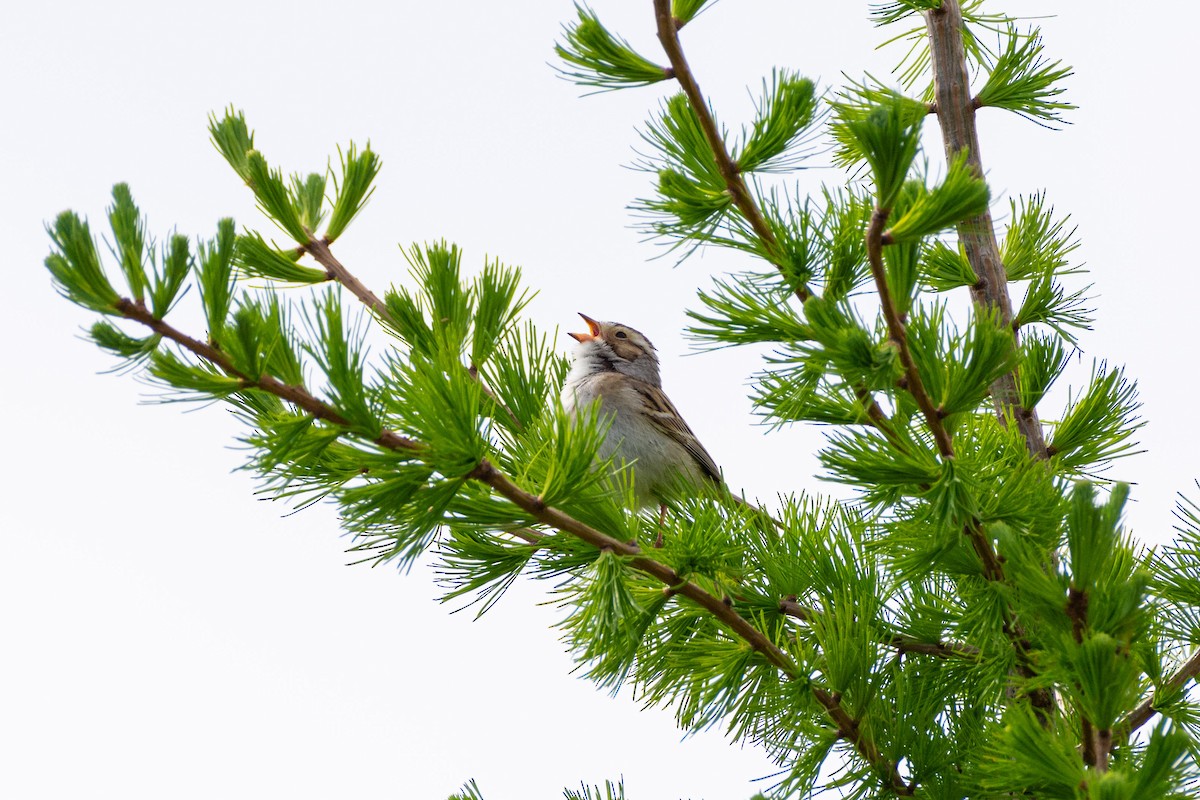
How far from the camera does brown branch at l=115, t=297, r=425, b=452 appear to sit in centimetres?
216

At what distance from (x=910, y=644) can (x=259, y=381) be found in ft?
6.27

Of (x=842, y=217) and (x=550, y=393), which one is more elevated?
(x=842, y=217)

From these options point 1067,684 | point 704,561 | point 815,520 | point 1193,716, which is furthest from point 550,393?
point 1193,716

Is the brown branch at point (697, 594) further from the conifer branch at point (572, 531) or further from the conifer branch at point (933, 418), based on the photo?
the conifer branch at point (933, 418)

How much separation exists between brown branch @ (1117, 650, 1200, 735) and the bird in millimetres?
1788

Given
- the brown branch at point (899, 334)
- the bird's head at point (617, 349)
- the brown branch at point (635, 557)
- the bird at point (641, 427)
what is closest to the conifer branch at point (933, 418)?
the brown branch at point (899, 334)

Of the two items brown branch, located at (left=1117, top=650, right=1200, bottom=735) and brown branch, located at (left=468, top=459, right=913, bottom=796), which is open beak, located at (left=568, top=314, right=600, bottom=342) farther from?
brown branch, located at (left=1117, top=650, right=1200, bottom=735)

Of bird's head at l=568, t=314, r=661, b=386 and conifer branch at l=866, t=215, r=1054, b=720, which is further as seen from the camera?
bird's head at l=568, t=314, r=661, b=386

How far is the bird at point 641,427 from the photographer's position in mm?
4730

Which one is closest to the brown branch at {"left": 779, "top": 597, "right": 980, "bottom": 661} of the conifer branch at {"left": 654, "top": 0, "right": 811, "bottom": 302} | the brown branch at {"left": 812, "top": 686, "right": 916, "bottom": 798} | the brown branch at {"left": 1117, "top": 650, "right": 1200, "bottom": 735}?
the brown branch at {"left": 812, "top": 686, "right": 916, "bottom": 798}

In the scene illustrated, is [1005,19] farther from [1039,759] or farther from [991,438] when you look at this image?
[1039,759]

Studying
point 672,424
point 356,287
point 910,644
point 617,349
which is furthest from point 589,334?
point 910,644

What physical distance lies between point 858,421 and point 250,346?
1354 millimetres

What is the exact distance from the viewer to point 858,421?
9.19ft
